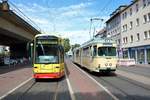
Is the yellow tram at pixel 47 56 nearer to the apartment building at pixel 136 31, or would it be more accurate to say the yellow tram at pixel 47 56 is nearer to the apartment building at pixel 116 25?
the apartment building at pixel 136 31

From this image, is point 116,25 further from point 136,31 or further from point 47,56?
point 47,56

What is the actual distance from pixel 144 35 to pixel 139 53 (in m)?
4.50

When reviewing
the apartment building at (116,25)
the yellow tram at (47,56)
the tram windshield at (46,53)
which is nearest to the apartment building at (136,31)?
the apartment building at (116,25)

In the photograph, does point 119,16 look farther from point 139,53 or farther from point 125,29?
point 139,53

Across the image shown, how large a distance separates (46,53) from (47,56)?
0.70 ft

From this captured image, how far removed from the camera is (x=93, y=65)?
24531mm

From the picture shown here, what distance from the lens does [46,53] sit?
1931 cm

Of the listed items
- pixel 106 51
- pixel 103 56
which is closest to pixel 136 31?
pixel 106 51

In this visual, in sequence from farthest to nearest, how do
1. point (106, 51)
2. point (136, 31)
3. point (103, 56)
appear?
1. point (136, 31)
2. point (106, 51)
3. point (103, 56)

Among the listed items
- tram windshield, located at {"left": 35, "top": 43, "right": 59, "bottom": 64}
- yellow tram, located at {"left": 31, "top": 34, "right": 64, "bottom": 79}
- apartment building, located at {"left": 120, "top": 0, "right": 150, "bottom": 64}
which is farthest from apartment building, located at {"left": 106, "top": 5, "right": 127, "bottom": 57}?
tram windshield, located at {"left": 35, "top": 43, "right": 59, "bottom": 64}

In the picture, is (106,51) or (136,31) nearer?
(106,51)

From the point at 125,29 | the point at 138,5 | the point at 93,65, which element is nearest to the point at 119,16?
the point at 125,29

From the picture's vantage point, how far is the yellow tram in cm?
1895

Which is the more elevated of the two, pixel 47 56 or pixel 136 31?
pixel 136 31
